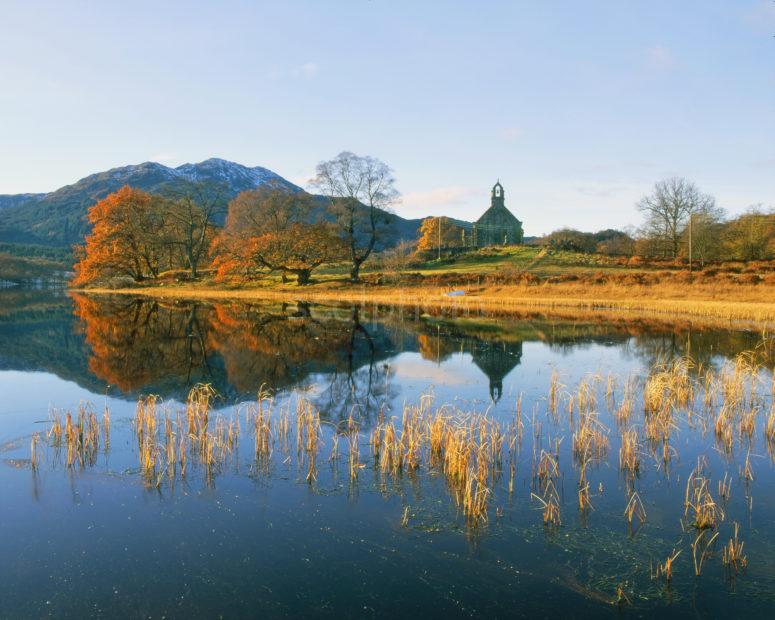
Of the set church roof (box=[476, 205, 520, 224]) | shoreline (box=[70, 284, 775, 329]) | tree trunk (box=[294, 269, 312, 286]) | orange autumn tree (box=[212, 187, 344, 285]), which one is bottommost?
shoreline (box=[70, 284, 775, 329])

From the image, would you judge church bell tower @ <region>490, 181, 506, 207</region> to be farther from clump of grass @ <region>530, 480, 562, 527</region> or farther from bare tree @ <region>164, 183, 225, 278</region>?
clump of grass @ <region>530, 480, 562, 527</region>

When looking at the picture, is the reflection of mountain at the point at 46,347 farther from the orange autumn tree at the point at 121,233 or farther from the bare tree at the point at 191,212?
the bare tree at the point at 191,212

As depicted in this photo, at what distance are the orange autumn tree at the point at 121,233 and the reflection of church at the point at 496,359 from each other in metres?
53.7

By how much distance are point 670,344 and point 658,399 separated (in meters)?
12.7

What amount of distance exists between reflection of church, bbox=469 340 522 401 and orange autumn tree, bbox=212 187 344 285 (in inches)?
1419

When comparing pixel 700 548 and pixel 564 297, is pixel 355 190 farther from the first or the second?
pixel 700 548

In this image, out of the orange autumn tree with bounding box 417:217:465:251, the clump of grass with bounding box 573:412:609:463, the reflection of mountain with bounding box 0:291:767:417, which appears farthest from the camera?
the orange autumn tree with bounding box 417:217:465:251

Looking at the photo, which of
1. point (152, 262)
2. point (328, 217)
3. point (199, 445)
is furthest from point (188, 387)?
point (152, 262)

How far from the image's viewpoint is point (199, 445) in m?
10.9

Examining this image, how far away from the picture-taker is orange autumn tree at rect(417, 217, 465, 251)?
105938 millimetres

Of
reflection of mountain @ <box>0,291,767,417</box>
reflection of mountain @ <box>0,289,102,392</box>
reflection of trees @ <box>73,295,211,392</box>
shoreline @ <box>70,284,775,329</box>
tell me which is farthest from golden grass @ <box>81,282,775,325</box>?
reflection of mountain @ <box>0,289,102,392</box>

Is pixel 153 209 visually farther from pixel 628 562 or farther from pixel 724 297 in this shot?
pixel 628 562

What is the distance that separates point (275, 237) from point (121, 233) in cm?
2126

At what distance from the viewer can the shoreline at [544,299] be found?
118 ft
